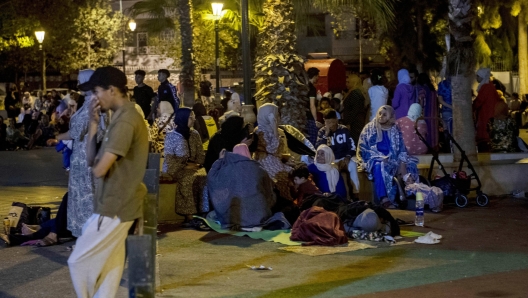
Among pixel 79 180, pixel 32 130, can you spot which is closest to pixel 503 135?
pixel 79 180

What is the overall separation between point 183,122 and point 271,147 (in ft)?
4.11

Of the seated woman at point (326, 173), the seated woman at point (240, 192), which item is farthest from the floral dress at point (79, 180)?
the seated woman at point (326, 173)

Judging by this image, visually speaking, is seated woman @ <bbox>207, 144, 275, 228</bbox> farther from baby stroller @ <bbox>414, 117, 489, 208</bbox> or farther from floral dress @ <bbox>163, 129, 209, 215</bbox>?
baby stroller @ <bbox>414, 117, 489, 208</bbox>

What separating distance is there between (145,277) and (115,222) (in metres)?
0.62

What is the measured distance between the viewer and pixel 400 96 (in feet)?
51.6

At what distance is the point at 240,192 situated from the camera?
11.0 metres

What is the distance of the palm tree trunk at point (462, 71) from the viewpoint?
14.6m

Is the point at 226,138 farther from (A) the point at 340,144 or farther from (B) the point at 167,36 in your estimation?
(B) the point at 167,36

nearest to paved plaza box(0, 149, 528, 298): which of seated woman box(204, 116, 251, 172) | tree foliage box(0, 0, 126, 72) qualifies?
seated woman box(204, 116, 251, 172)

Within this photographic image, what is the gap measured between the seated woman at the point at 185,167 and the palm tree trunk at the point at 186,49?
11147 millimetres

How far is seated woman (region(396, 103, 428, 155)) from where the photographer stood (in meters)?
13.7

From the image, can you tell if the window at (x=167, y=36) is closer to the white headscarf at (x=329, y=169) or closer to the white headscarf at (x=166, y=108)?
the white headscarf at (x=166, y=108)

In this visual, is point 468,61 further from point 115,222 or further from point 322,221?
point 115,222

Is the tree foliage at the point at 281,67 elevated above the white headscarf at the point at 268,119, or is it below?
above
